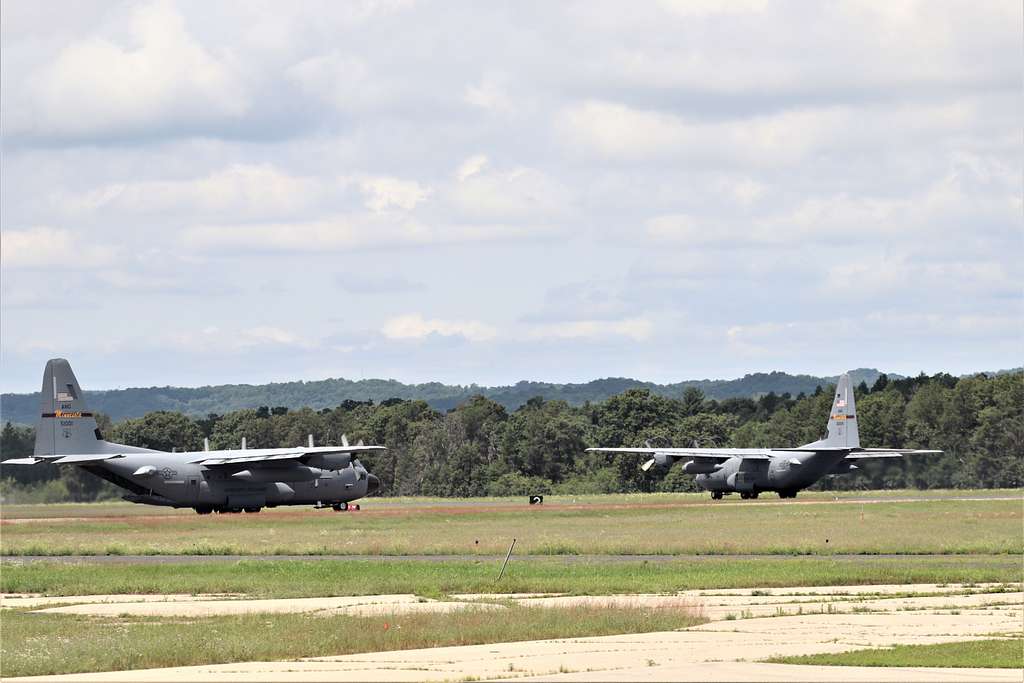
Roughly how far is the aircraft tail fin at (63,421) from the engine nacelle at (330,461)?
10.5 metres

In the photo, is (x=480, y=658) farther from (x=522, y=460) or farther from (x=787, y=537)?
(x=522, y=460)

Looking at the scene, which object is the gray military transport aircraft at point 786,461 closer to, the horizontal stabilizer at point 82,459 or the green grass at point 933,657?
the horizontal stabilizer at point 82,459

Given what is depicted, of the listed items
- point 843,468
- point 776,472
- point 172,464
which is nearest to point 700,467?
point 776,472

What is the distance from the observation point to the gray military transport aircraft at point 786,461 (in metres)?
94.2

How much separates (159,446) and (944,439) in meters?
67.9

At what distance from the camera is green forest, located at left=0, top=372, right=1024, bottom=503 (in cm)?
13150

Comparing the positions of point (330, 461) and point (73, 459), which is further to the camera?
point (330, 461)

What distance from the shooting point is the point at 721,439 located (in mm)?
155500

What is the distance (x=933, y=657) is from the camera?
23.6 m

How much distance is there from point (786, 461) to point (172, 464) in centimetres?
3791

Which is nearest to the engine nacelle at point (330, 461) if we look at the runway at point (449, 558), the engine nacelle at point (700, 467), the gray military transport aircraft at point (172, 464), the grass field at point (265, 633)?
the gray military transport aircraft at point (172, 464)

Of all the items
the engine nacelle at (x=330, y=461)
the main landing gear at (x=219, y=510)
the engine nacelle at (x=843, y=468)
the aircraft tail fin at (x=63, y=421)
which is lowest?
the main landing gear at (x=219, y=510)

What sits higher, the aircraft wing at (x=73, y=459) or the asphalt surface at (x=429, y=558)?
the aircraft wing at (x=73, y=459)

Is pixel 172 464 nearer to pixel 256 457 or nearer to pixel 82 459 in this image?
pixel 256 457
